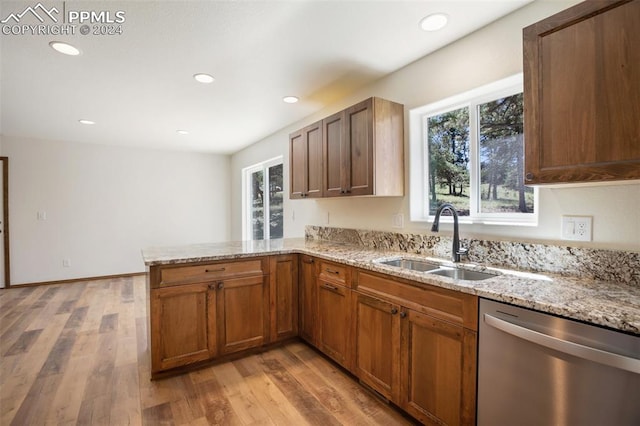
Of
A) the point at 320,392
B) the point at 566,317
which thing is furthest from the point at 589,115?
the point at 320,392

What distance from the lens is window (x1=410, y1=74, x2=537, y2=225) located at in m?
1.95

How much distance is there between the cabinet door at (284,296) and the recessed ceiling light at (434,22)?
1978 millimetres

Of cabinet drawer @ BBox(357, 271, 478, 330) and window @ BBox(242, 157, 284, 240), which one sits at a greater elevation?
window @ BBox(242, 157, 284, 240)

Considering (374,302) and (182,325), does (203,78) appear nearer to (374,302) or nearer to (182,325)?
(182,325)

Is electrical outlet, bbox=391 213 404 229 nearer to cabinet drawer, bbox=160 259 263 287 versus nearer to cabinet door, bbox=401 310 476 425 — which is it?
cabinet door, bbox=401 310 476 425

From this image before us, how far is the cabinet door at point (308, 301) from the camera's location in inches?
102

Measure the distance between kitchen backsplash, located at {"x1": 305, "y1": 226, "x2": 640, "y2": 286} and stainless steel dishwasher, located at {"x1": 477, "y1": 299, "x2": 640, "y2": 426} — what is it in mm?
594

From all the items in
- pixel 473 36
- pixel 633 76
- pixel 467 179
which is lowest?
pixel 467 179

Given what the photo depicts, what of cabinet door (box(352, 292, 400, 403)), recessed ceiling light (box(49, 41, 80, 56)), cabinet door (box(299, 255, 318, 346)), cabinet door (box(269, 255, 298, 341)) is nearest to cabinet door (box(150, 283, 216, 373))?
cabinet door (box(269, 255, 298, 341))

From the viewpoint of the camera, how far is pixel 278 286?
271cm

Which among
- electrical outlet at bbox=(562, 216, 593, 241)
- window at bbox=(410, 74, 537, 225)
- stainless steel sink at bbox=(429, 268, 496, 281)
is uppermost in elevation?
window at bbox=(410, 74, 537, 225)

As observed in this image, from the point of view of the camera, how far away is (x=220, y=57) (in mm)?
2330

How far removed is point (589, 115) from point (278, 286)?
2287 millimetres

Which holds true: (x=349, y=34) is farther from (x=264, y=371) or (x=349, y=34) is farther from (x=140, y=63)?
(x=264, y=371)
